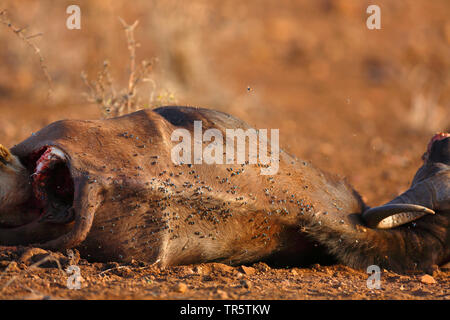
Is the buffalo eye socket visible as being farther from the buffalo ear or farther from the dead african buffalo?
the buffalo ear

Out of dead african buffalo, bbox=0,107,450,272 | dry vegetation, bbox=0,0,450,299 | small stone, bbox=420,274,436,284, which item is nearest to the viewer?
dead african buffalo, bbox=0,107,450,272

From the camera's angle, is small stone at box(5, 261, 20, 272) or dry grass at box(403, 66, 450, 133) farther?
dry grass at box(403, 66, 450, 133)

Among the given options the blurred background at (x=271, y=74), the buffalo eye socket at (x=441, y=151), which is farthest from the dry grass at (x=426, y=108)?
the buffalo eye socket at (x=441, y=151)

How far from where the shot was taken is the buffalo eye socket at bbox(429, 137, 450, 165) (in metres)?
3.68

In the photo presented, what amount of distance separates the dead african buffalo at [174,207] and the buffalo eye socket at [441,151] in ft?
0.96

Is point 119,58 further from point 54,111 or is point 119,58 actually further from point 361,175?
point 361,175

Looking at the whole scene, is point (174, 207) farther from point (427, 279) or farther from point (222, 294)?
point (427, 279)

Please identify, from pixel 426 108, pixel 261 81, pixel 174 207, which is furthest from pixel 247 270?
pixel 261 81

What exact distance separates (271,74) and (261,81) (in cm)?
54

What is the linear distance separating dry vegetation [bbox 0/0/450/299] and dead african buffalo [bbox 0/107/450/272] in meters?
0.14

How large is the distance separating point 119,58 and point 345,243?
275 inches

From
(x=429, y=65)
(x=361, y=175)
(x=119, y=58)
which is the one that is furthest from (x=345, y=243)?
(x=429, y=65)

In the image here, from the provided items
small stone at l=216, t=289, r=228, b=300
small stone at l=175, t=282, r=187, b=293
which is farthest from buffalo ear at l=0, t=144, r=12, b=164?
small stone at l=216, t=289, r=228, b=300

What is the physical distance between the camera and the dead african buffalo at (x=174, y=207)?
285 cm
